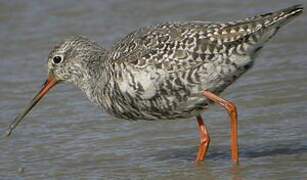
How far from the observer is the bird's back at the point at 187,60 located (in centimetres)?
917

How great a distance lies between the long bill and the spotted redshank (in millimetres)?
893

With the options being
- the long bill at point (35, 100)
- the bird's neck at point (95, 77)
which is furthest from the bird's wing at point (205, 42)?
the long bill at point (35, 100)

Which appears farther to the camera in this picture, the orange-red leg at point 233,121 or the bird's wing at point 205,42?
the orange-red leg at point 233,121

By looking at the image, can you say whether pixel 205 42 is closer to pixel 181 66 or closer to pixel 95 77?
pixel 181 66

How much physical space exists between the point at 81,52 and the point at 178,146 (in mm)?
1528

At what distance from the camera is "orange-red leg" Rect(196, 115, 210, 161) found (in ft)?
32.1

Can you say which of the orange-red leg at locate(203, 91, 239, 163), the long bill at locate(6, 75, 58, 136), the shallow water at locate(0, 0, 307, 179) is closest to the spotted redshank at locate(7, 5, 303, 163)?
the orange-red leg at locate(203, 91, 239, 163)

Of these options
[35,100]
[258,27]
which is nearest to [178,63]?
[258,27]

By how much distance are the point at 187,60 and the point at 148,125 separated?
1995 mm

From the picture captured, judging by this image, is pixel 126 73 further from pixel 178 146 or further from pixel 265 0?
pixel 265 0

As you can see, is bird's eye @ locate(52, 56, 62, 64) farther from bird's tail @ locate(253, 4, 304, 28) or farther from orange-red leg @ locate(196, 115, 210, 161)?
bird's tail @ locate(253, 4, 304, 28)

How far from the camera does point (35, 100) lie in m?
10.7

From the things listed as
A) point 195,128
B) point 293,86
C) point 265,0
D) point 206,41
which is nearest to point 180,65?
point 206,41

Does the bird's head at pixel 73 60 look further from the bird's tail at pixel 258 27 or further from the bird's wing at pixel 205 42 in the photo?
the bird's tail at pixel 258 27
